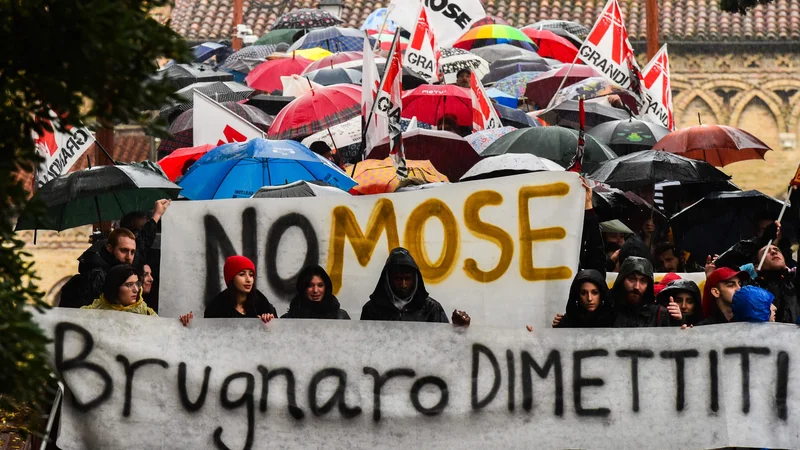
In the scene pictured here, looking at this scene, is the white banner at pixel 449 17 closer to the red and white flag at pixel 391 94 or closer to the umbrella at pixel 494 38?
the umbrella at pixel 494 38

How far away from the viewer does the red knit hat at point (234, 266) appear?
961 centimetres

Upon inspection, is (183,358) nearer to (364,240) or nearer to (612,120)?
(364,240)

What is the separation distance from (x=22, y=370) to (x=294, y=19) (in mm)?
26060

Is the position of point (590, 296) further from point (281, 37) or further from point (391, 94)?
point (281, 37)

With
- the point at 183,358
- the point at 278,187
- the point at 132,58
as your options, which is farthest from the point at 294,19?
the point at 132,58

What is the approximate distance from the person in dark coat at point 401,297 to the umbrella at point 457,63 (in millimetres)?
11376

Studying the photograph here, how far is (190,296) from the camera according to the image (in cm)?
1060

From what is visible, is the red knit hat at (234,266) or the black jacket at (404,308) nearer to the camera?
the black jacket at (404,308)

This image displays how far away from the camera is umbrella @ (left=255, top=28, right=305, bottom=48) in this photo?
1168 inches

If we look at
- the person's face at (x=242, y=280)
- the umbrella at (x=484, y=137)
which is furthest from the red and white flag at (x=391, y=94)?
the person's face at (x=242, y=280)

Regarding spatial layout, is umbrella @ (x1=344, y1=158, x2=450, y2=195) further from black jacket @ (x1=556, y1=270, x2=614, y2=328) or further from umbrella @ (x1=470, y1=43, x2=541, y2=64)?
umbrella @ (x1=470, y1=43, x2=541, y2=64)

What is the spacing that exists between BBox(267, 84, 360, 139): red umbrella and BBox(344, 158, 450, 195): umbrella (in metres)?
2.77

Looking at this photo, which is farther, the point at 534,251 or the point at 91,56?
the point at 534,251

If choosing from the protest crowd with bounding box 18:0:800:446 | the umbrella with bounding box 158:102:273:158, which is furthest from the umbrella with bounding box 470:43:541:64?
the umbrella with bounding box 158:102:273:158
